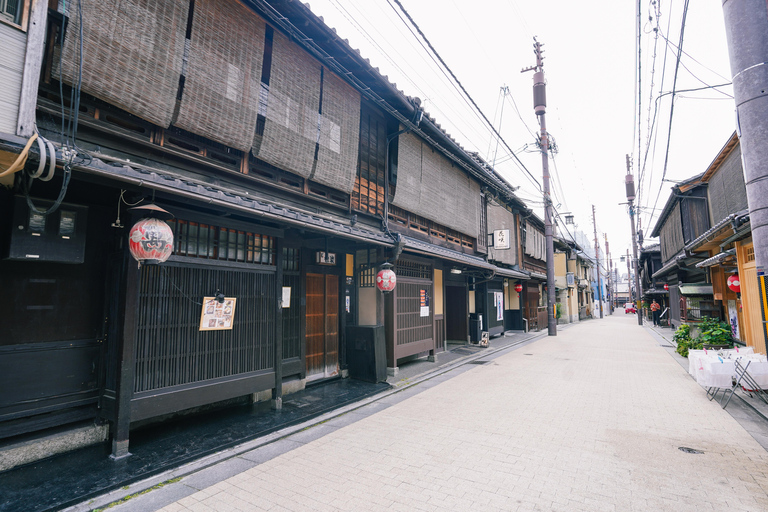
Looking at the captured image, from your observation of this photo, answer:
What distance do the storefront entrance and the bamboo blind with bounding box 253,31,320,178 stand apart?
3.35 m

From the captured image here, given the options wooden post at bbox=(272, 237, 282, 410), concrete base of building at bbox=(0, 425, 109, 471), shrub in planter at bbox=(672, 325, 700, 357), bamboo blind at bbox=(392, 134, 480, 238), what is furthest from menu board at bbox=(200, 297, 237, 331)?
shrub in planter at bbox=(672, 325, 700, 357)

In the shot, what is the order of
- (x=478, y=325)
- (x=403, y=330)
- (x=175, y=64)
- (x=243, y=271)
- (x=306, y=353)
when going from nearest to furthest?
(x=175, y=64) < (x=243, y=271) < (x=306, y=353) < (x=403, y=330) < (x=478, y=325)

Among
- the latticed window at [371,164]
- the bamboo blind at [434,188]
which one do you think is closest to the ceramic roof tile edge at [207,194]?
the latticed window at [371,164]

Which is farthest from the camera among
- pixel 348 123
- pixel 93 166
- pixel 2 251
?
pixel 348 123

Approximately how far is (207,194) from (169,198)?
806 millimetres

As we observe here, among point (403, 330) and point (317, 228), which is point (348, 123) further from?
point (403, 330)

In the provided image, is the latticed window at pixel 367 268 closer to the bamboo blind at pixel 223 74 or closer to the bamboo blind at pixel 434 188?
the bamboo blind at pixel 434 188

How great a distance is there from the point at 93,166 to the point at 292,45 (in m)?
4.81

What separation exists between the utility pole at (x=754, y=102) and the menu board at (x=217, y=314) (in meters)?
8.20

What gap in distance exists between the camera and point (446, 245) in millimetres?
14227

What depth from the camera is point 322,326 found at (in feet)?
32.1

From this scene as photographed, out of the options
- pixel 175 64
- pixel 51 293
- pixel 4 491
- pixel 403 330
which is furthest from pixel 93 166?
pixel 403 330

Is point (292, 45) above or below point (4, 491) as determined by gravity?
above

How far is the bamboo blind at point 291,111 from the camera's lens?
6758 mm
